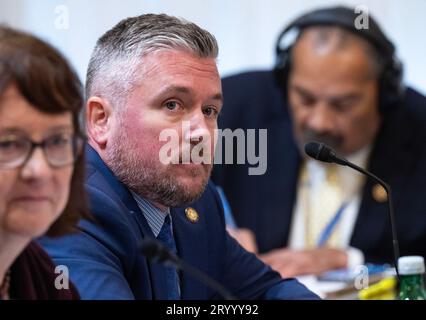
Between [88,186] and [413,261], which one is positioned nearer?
[88,186]

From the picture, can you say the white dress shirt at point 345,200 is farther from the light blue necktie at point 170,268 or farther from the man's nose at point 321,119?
the light blue necktie at point 170,268

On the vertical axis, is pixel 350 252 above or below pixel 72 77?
below

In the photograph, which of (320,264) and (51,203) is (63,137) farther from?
(320,264)

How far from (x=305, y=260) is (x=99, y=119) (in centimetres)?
105

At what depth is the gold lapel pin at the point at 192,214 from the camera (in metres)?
1.25

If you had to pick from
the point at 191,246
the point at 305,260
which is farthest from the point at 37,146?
the point at 305,260

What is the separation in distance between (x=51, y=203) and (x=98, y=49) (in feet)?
0.95

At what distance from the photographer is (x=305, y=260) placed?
2059mm

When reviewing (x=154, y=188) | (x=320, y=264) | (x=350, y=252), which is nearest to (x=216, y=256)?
(x=154, y=188)

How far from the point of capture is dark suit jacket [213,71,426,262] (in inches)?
87.3

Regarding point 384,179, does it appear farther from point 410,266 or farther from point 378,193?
point 410,266

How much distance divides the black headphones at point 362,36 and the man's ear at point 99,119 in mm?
1305

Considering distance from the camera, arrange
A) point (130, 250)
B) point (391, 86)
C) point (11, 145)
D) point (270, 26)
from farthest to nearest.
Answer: point (270, 26), point (391, 86), point (130, 250), point (11, 145)

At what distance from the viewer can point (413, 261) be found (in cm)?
120
